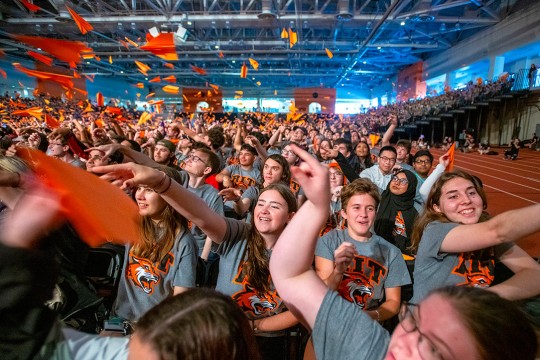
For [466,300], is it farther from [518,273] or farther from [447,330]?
[518,273]

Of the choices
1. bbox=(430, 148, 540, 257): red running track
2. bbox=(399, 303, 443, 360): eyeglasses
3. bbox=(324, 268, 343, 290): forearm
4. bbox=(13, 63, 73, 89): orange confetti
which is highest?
bbox=(13, 63, 73, 89): orange confetti

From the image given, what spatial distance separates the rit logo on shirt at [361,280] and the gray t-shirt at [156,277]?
1.00 meters

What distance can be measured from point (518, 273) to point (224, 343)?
1840mm

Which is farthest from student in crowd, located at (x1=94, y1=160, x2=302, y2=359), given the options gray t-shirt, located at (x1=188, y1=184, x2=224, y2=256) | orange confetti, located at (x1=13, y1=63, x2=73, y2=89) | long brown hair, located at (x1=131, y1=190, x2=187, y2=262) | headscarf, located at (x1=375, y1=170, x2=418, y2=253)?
orange confetti, located at (x1=13, y1=63, x2=73, y2=89)

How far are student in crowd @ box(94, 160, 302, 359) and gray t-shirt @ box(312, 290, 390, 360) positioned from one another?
2.70ft

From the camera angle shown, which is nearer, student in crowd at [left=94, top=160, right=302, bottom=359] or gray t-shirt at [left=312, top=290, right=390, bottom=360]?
gray t-shirt at [left=312, top=290, right=390, bottom=360]

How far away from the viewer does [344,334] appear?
1.24 metres

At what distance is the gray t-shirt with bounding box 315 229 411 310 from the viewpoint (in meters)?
2.20

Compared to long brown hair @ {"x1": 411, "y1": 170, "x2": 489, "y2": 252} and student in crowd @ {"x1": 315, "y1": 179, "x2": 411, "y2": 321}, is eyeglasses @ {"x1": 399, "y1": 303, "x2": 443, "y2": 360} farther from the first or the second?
long brown hair @ {"x1": 411, "y1": 170, "x2": 489, "y2": 252}

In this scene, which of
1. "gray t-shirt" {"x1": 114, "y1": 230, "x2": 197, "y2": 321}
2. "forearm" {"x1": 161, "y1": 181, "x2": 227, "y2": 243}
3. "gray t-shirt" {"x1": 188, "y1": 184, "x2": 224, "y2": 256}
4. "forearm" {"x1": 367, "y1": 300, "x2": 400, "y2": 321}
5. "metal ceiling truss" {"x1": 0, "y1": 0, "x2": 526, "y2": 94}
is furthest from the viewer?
"metal ceiling truss" {"x1": 0, "y1": 0, "x2": 526, "y2": 94}

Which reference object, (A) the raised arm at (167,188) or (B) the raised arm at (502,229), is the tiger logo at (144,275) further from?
(B) the raised arm at (502,229)

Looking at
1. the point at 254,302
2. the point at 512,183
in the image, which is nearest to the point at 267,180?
the point at 254,302

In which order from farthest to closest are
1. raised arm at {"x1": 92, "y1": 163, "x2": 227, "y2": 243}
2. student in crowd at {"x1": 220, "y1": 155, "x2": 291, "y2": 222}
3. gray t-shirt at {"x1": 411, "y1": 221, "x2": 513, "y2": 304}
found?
student in crowd at {"x1": 220, "y1": 155, "x2": 291, "y2": 222}, gray t-shirt at {"x1": 411, "y1": 221, "x2": 513, "y2": 304}, raised arm at {"x1": 92, "y1": 163, "x2": 227, "y2": 243}

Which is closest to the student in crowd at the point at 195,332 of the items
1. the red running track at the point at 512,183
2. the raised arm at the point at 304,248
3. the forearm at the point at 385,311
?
the raised arm at the point at 304,248
